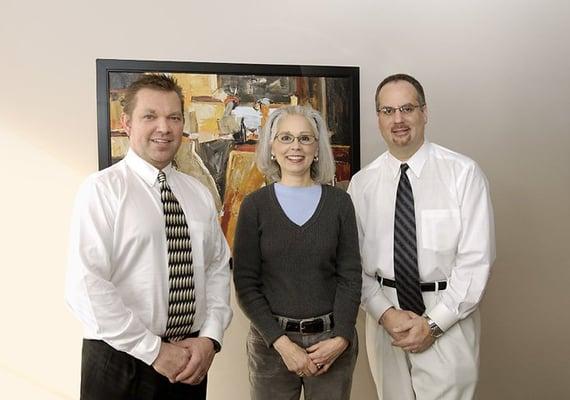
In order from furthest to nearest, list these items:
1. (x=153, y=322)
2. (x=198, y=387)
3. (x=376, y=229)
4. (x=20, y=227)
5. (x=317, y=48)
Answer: (x=317, y=48), (x=20, y=227), (x=376, y=229), (x=198, y=387), (x=153, y=322)

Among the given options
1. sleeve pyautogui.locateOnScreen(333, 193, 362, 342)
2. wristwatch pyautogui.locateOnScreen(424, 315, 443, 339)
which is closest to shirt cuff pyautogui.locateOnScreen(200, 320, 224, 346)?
sleeve pyautogui.locateOnScreen(333, 193, 362, 342)

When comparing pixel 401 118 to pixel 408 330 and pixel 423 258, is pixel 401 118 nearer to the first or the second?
pixel 423 258

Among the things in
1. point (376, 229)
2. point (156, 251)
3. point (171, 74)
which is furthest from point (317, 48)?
point (156, 251)

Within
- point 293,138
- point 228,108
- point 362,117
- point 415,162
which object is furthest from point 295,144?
point 362,117

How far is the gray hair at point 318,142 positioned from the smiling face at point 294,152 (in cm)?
3

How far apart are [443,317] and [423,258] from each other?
23cm

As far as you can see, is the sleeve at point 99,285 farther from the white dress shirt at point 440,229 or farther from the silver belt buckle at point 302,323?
the white dress shirt at point 440,229

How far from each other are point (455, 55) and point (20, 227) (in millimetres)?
2321

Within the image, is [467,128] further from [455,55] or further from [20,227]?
[20,227]

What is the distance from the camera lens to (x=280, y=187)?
88.4 inches

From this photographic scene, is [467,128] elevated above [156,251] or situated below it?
above

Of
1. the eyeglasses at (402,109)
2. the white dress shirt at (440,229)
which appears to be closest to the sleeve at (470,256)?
the white dress shirt at (440,229)

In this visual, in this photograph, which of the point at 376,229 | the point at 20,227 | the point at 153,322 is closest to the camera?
the point at 153,322

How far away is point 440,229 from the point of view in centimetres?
241
